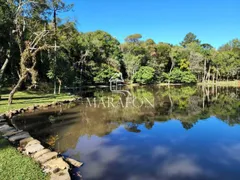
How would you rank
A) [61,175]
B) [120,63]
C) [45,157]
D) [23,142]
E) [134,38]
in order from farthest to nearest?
[134,38] < [120,63] < [23,142] < [45,157] < [61,175]

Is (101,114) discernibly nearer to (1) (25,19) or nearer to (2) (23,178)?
(2) (23,178)

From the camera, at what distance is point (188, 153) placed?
5781mm

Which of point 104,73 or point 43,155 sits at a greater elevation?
point 104,73

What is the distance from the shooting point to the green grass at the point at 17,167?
3.80m

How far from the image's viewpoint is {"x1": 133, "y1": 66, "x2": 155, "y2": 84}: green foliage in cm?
3706

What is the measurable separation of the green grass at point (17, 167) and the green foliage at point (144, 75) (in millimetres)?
33121

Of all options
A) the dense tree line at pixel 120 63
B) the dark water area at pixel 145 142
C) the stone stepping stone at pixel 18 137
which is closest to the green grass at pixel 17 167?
the stone stepping stone at pixel 18 137

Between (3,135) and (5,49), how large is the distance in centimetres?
1399

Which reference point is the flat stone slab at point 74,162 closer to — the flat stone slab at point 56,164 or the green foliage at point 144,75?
the flat stone slab at point 56,164

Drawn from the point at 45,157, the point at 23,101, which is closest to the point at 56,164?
the point at 45,157

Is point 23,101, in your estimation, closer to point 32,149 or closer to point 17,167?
point 32,149

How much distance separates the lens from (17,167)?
4.15 m

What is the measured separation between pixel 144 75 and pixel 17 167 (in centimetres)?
3384

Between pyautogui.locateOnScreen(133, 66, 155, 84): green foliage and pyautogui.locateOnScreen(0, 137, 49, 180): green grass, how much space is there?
33121 mm
